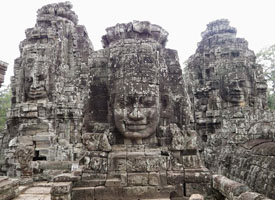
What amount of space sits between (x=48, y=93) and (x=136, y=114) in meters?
6.98

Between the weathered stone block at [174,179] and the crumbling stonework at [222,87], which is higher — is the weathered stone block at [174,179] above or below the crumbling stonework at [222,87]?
below

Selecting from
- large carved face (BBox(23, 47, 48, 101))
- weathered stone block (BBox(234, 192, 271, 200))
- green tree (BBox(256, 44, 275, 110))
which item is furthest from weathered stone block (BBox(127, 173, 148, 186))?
green tree (BBox(256, 44, 275, 110))

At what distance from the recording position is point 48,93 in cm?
1083

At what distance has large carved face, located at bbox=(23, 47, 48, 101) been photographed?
1066cm

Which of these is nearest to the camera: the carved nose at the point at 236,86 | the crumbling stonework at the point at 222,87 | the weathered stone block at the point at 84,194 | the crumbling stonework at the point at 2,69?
the weathered stone block at the point at 84,194

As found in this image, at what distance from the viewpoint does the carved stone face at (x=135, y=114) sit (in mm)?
4930

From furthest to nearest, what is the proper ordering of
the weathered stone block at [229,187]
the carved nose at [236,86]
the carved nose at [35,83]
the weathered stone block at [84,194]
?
the carved nose at [236,86] < the carved nose at [35,83] < the weathered stone block at [84,194] < the weathered stone block at [229,187]

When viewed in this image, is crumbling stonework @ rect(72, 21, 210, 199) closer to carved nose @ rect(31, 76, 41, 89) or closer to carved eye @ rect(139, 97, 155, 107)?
carved eye @ rect(139, 97, 155, 107)

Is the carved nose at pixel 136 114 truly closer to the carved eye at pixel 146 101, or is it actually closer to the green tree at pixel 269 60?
the carved eye at pixel 146 101

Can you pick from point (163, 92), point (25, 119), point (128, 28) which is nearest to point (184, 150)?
point (163, 92)

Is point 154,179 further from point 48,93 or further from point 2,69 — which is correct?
point 48,93

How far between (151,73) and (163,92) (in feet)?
1.86

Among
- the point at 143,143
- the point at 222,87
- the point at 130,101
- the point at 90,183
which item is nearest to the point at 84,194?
the point at 90,183

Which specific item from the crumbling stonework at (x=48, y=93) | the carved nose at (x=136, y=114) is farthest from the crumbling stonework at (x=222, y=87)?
the carved nose at (x=136, y=114)
